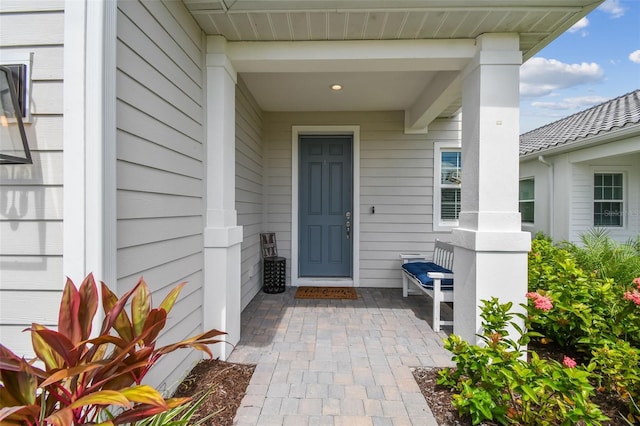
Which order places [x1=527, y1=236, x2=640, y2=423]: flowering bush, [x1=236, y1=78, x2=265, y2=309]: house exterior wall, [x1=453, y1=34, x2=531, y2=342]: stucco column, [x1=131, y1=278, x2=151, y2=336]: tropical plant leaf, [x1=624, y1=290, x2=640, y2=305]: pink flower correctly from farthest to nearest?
1. [x1=236, y1=78, x2=265, y2=309]: house exterior wall
2. [x1=453, y1=34, x2=531, y2=342]: stucco column
3. [x1=624, y1=290, x2=640, y2=305]: pink flower
4. [x1=527, y1=236, x2=640, y2=423]: flowering bush
5. [x1=131, y1=278, x2=151, y2=336]: tropical plant leaf

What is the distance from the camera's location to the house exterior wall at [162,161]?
59.7 inches

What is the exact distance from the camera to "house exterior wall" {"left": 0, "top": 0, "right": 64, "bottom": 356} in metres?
1.34

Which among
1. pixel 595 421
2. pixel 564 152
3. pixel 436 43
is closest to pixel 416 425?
pixel 595 421

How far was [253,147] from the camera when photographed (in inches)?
165

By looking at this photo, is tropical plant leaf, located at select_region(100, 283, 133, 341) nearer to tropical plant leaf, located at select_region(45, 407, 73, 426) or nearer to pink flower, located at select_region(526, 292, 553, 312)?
tropical plant leaf, located at select_region(45, 407, 73, 426)

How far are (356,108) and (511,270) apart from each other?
3.09 meters

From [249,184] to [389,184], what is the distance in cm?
210

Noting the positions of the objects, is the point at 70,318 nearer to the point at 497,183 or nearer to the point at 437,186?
the point at 497,183

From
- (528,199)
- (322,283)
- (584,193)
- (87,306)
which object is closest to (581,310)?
(87,306)

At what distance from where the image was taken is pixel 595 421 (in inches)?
54.6

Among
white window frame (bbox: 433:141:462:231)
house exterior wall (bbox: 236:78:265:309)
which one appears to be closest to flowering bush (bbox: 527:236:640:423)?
white window frame (bbox: 433:141:462:231)

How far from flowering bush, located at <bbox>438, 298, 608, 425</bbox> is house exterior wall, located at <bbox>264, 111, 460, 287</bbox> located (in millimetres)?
2809

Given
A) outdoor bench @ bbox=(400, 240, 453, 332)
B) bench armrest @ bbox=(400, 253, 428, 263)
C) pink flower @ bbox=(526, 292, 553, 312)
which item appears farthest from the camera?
bench armrest @ bbox=(400, 253, 428, 263)

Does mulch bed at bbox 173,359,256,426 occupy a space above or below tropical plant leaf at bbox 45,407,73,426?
below
